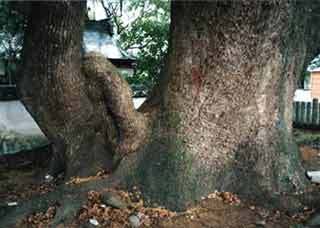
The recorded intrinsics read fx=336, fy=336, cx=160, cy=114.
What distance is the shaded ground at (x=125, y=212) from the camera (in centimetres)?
219

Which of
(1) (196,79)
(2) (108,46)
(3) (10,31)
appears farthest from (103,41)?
(1) (196,79)

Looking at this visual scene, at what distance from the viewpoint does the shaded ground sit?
86.0 inches

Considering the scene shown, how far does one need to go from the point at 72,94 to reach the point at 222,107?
1.18 meters

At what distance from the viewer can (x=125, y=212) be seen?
2.23 metres

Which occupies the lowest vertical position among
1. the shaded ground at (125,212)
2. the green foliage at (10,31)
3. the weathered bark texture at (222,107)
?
the shaded ground at (125,212)

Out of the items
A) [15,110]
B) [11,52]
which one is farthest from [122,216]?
[15,110]

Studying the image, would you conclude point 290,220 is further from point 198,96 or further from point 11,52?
point 11,52

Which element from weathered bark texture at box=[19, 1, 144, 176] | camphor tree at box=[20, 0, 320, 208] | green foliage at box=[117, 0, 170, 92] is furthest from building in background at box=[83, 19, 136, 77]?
camphor tree at box=[20, 0, 320, 208]

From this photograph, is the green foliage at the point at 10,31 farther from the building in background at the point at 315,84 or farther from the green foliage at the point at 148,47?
the building in background at the point at 315,84

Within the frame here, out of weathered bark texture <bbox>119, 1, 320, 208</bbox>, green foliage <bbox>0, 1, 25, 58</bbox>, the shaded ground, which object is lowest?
the shaded ground

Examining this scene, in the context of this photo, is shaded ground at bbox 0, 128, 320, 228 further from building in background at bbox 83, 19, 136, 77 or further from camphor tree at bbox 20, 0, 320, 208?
building in background at bbox 83, 19, 136, 77

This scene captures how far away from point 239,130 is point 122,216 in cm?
102

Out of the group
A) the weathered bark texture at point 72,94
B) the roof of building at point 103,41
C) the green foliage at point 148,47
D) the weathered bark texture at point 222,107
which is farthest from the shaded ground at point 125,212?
the roof of building at point 103,41

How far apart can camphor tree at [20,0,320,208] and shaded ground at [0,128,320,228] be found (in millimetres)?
96
